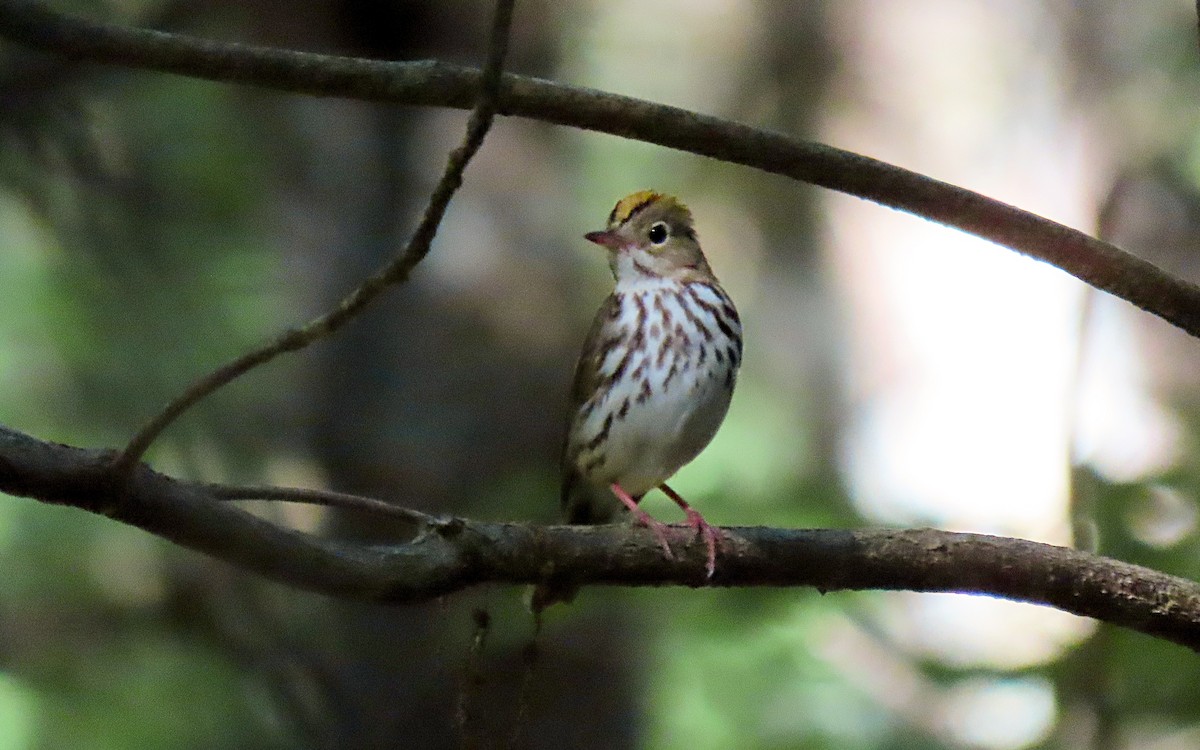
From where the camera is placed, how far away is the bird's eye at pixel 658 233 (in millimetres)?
4453

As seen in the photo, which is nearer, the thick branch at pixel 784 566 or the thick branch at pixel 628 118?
the thick branch at pixel 628 118

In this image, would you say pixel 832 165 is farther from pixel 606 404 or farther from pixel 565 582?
pixel 606 404

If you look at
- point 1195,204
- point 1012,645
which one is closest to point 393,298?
point 1012,645

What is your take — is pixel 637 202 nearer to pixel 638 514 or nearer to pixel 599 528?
pixel 638 514

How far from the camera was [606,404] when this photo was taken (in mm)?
4121

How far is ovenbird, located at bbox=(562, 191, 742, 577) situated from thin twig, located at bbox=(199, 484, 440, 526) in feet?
5.52

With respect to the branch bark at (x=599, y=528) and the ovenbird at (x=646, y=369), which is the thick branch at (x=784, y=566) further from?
the ovenbird at (x=646, y=369)

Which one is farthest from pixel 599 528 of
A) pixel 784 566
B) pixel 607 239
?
pixel 607 239

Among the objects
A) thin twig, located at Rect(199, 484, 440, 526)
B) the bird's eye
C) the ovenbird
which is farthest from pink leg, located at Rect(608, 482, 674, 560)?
the bird's eye

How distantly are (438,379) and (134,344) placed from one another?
109cm

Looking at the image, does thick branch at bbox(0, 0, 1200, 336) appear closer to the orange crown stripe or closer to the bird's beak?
the bird's beak

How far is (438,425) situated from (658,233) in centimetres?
117

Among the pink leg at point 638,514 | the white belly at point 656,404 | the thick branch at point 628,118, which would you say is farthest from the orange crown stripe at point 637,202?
the thick branch at point 628,118

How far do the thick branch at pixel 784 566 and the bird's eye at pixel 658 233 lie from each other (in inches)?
72.2
